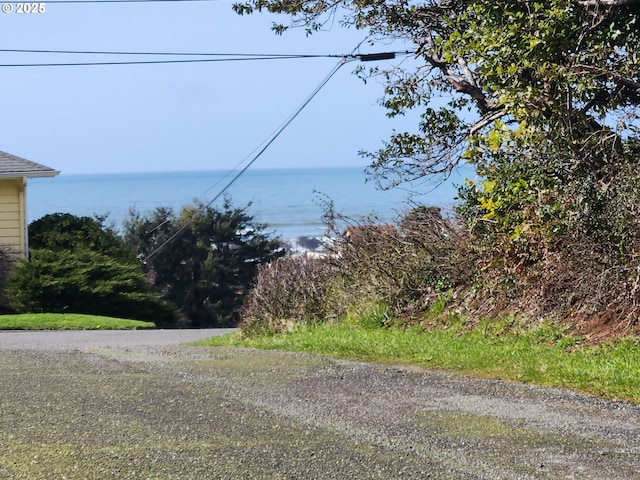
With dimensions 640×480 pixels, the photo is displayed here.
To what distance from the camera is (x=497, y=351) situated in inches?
447

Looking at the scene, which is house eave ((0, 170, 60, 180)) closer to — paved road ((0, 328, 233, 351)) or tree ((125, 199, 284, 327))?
paved road ((0, 328, 233, 351))

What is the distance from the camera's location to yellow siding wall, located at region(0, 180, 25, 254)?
1027 inches

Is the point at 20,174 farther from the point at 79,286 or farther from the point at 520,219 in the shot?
the point at 520,219

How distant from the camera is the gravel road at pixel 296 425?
612cm

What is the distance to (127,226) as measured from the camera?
51.3 m

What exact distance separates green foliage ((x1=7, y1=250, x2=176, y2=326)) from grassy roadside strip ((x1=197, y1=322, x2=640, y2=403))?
10.9 m

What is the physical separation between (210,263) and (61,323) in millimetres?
22947

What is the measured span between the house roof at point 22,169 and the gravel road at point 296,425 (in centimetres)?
1578

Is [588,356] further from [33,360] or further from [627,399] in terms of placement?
[33,360]

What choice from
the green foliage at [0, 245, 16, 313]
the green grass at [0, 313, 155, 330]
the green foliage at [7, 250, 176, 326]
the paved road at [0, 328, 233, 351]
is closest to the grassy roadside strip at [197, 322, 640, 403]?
the paved road at [0, 328, 233, 351]

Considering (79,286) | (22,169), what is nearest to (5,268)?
(79,286)

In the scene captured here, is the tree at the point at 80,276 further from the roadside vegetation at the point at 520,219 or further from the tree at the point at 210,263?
the tree at the point at 210,263

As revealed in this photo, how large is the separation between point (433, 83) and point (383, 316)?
159 inches

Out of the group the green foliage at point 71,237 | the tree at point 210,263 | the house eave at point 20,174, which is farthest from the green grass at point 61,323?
the tree at point 210,263
